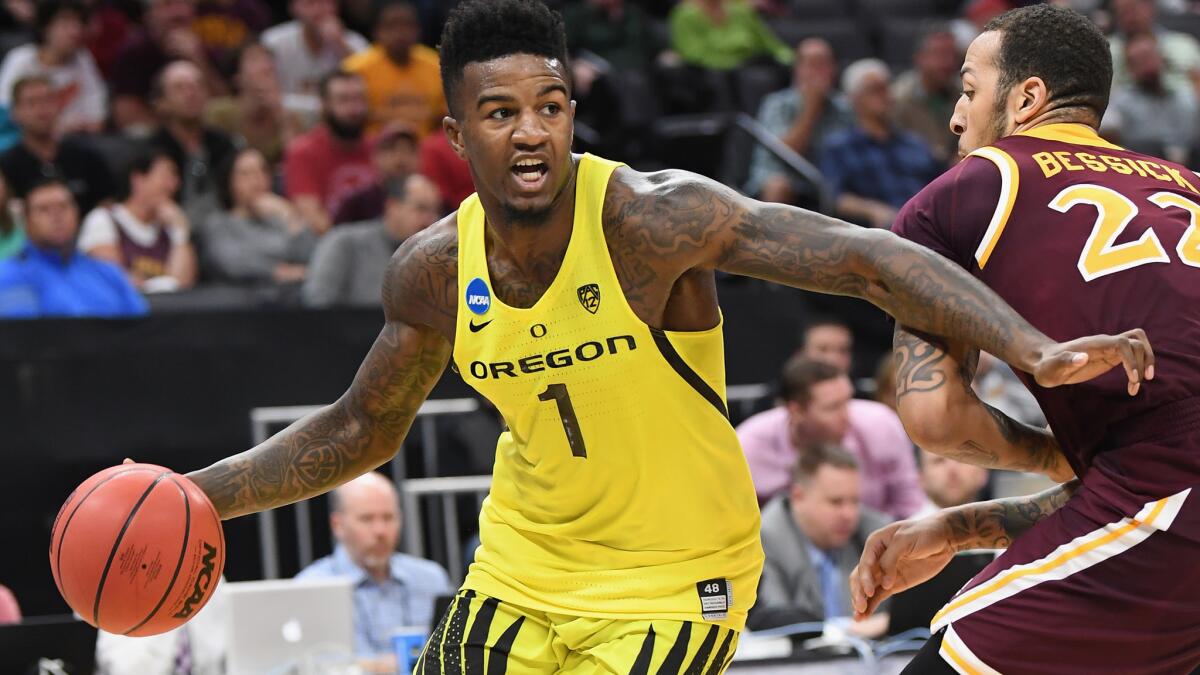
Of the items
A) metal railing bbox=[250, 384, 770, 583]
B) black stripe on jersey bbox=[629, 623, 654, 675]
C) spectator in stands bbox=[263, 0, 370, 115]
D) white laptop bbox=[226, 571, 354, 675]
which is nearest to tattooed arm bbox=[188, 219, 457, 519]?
black stripe on jersey bbox=[629, 623, 654, 675]

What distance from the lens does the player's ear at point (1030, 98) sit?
385 cm

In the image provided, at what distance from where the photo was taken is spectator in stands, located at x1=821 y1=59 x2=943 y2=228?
11.5 metres

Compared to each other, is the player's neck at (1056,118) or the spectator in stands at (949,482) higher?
the player's neck at (1056,118)

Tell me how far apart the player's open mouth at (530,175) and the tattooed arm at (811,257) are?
0.18m

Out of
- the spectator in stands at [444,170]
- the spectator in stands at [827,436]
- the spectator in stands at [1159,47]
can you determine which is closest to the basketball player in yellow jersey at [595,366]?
the spectator in stands at [827,436]

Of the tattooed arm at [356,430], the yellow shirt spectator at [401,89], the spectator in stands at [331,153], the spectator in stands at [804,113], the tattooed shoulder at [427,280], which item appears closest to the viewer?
the tattooed shoulder at [427,280]

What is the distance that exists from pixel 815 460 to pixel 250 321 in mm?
3099

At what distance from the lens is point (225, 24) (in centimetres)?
1253

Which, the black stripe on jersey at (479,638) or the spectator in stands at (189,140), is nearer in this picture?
the black stripe on jersey at (479,638)

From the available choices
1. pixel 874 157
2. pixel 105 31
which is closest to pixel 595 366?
pixel 874 157

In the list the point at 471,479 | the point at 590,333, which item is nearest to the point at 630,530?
the point at 590,333

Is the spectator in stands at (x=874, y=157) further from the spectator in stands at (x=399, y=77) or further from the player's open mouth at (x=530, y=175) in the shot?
the player's open mouth at (x=530, y=175)

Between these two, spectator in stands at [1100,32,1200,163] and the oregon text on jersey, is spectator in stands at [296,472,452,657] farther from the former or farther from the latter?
spectator in stands at [1100,32,1200,163]

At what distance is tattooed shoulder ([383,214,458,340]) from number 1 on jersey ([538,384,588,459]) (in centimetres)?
35
